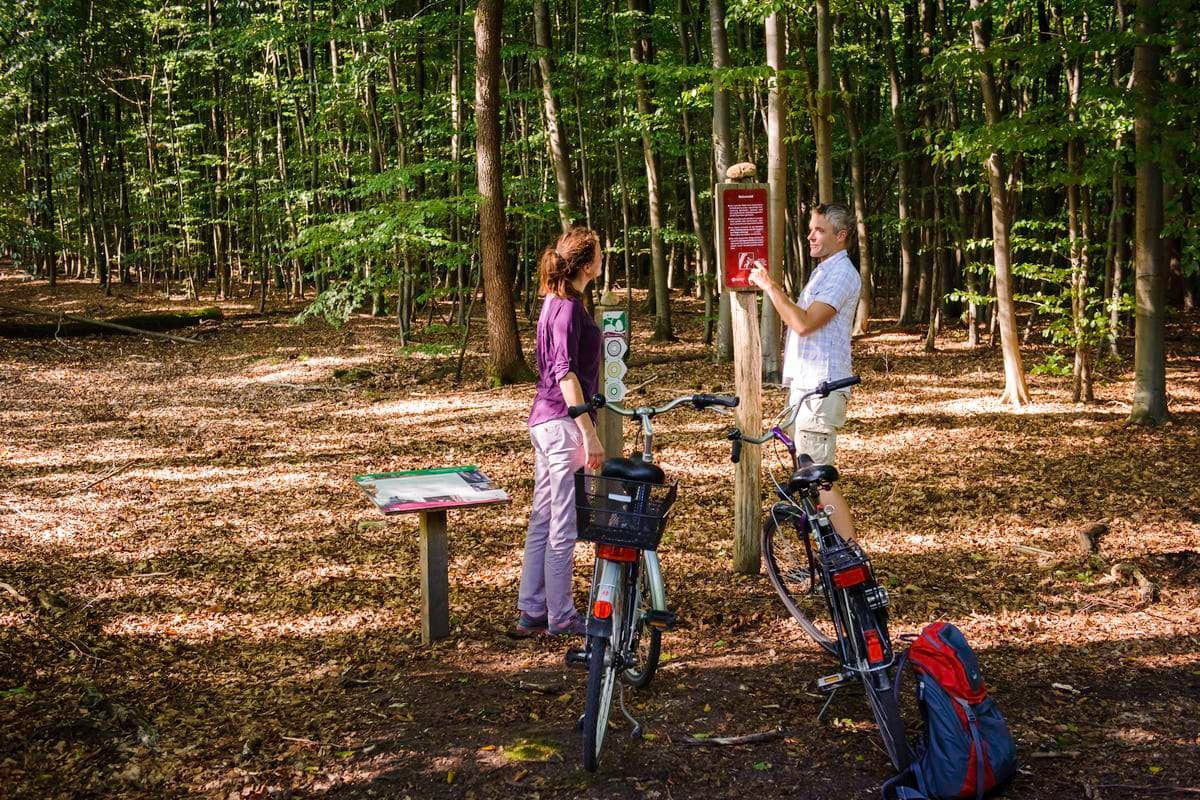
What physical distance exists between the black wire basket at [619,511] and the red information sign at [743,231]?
6.18 ft

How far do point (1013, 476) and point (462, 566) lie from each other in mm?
4920

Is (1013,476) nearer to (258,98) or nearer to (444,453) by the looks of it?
(444,453)

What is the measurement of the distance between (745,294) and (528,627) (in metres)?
2.23

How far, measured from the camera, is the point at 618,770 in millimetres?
3572

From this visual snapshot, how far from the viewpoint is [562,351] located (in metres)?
4.48

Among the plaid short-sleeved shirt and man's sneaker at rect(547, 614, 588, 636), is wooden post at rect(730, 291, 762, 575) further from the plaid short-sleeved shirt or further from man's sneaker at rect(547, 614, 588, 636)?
man's sneaker at rect(547, 614, 588, 636)

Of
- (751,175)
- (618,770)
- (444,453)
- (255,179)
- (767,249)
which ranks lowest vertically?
(618,770)

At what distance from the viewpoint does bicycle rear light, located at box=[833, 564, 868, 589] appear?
365 cm

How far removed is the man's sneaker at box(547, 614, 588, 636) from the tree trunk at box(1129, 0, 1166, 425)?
720cm

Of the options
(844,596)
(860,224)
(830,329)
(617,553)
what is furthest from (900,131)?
(617,553)

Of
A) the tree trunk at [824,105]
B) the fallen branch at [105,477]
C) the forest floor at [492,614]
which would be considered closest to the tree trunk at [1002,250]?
the forest floor at [492,614]

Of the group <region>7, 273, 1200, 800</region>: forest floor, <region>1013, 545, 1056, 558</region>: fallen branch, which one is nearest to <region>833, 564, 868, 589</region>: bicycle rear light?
<region>7, 273, 1200, 800</region>: forest floor

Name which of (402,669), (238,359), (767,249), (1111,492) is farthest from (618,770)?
(238,359)

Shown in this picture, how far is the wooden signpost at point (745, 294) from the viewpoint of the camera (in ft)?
16.7
